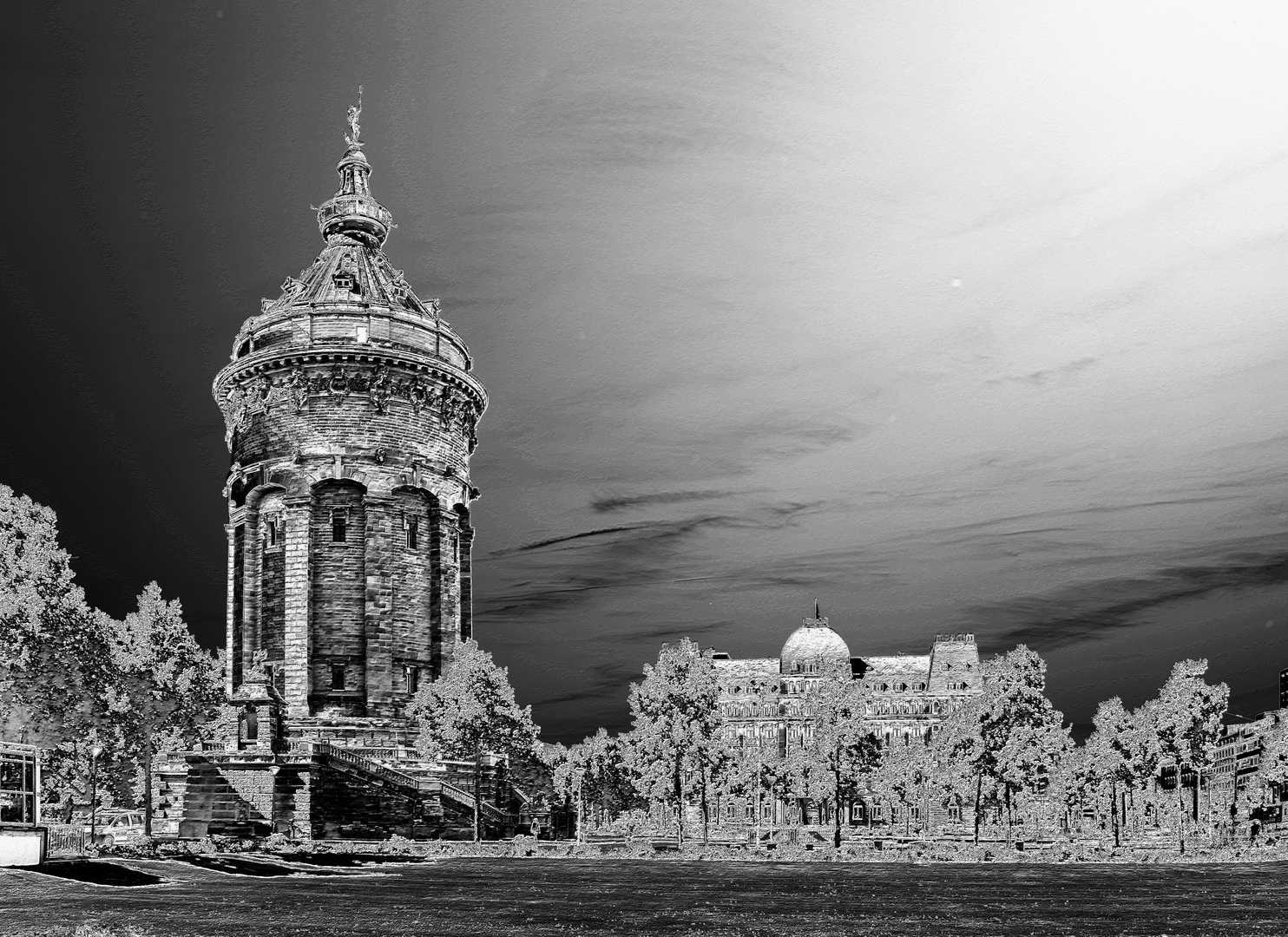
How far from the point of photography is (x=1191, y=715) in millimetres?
61250

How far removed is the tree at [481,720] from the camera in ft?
214

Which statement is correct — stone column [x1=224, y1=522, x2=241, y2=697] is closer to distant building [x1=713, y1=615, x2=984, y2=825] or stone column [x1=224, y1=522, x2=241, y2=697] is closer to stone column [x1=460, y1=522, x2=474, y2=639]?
stone column [x1=460, y1=522, x2=474, y2=639]

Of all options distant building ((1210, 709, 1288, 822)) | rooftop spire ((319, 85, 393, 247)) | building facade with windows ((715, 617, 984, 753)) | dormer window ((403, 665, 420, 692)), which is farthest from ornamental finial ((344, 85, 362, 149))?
building facade with windows ((715, 617, 984, 753))

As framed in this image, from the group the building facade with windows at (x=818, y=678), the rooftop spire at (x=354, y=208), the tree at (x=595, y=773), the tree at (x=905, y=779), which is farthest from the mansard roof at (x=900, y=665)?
the rooftop spire at (x=354, y=208)

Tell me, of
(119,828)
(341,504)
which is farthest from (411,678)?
(119,828)

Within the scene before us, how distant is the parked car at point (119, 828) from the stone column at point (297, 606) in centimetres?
1205

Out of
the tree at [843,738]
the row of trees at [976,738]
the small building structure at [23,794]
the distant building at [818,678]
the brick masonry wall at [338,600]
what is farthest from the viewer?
the distant building at [818,678]

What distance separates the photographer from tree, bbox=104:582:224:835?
56688 millimetres

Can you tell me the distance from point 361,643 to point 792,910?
171ft

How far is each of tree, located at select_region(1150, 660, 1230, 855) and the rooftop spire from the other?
53132 millimetres

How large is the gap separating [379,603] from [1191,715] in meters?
42.3

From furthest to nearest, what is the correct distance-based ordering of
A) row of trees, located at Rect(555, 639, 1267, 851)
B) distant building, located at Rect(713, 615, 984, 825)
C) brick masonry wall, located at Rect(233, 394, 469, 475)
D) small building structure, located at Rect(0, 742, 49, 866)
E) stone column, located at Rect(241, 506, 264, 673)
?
1. distant building, located at Rect(713, 615, 984, 825)
2. stone column, located at Rect(241, 506, 264, 673)
3. brick masonry wall, located at Rect(233, 394, 469, 475)
4. row of trees, located at Rect(555, 639, 1267, 851)
5. small building structure, located at Rect(0, 742, 49, 866)

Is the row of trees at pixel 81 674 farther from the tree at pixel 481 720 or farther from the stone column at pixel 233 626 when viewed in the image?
the stone column at pixel 233 626

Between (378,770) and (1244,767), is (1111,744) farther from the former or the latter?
(1244,767)
